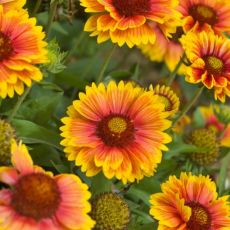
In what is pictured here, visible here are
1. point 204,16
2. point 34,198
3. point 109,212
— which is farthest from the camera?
point 204,16

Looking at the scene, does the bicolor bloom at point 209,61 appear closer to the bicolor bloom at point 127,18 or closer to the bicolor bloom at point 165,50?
the bicolor bloom at point 127,18

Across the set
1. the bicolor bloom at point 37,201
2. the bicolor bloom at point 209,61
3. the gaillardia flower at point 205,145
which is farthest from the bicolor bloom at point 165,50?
the bicolor bloom at point 37,201

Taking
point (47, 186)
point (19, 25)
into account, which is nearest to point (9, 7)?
point (19, 25)

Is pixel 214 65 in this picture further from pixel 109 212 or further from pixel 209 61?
pixel 109 212

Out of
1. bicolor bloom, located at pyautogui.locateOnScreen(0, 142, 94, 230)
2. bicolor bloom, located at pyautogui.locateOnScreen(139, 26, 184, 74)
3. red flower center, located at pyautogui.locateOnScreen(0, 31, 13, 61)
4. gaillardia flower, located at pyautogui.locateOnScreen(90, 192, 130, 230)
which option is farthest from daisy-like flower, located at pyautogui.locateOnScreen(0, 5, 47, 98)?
bicolor bloom, located at pyautogui.locateOnScreen(139, 26, 184, 74)

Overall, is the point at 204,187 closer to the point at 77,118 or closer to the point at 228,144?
the point at 77,118

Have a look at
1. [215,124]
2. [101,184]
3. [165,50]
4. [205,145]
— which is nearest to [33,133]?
[101,184]
